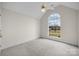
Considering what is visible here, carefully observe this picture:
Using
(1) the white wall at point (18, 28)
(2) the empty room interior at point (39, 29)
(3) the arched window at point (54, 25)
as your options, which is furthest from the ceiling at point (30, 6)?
(3) the arched window at point (54, 25)

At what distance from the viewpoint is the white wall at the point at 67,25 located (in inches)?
84.0

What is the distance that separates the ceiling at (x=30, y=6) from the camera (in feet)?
6.52

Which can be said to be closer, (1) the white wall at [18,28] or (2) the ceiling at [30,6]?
(2) the ceiling at [30,6]

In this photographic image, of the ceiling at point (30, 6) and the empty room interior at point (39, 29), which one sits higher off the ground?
the ceiling at point (30, 6)

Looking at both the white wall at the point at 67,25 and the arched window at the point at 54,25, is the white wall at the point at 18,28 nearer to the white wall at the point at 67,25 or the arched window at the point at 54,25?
the white wall at the point at 67,25

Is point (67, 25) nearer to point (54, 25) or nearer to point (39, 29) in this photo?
point (54, 25)

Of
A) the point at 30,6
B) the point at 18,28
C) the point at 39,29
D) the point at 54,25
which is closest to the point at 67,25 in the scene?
the point at 54,25

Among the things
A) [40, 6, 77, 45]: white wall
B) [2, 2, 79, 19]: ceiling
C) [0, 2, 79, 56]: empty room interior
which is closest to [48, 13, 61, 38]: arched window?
[0, 2, 79, 56]: empty room interior

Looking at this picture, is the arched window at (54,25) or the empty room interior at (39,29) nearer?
the empty room interior at (39,29)

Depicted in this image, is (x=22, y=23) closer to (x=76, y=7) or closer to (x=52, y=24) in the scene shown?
(x=52, y=24)

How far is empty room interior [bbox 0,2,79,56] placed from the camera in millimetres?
2074

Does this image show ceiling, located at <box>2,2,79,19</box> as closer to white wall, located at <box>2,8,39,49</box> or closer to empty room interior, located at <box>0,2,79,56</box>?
empty room interior, located at <box>0,2,79,56</box>

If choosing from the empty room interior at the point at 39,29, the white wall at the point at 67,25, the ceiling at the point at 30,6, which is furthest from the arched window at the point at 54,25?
the ceiling at the point at 30,6

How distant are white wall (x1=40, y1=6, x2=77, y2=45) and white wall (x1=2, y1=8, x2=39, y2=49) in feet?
0.65
